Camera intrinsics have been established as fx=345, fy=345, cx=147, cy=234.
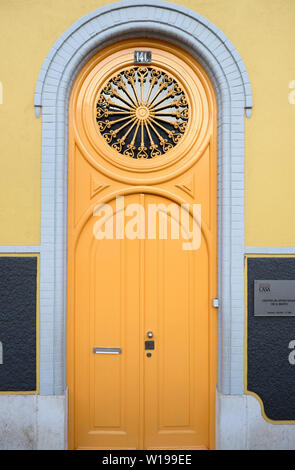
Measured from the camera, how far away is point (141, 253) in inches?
144

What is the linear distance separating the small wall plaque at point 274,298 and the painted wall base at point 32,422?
2214mm

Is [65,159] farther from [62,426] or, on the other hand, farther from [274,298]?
[62,426]

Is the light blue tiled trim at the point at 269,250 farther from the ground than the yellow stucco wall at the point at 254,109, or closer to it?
closer to it

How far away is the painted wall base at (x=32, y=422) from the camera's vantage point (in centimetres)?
343

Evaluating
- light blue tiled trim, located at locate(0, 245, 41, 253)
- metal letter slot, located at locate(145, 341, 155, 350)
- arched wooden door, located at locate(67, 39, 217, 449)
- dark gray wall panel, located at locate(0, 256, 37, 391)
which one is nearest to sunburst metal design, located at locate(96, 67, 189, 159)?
arched wooden door, located at locate(67, 39, 217, 449)

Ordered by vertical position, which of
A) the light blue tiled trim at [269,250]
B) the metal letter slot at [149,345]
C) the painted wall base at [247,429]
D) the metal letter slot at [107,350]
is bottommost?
the painted wall base at [247,429]

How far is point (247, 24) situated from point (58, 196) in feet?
8.66

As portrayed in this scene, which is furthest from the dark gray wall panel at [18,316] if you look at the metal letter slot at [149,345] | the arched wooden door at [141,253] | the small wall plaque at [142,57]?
the small wall plaque at [142,57]

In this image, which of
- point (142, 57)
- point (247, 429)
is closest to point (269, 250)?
point (247, 429)

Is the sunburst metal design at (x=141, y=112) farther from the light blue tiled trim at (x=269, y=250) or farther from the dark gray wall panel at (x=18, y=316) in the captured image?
the dark gray wall panel at (x=18, y=316)

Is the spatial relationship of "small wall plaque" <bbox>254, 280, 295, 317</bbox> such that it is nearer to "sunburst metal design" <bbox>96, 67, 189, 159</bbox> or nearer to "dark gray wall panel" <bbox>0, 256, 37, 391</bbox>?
"sunburst metal design" <bbox>96, 67, 189, 159</bbox>

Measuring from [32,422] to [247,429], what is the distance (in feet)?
7.08

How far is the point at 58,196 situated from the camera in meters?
3.52

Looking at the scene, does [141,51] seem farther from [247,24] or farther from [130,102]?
[247,24]
